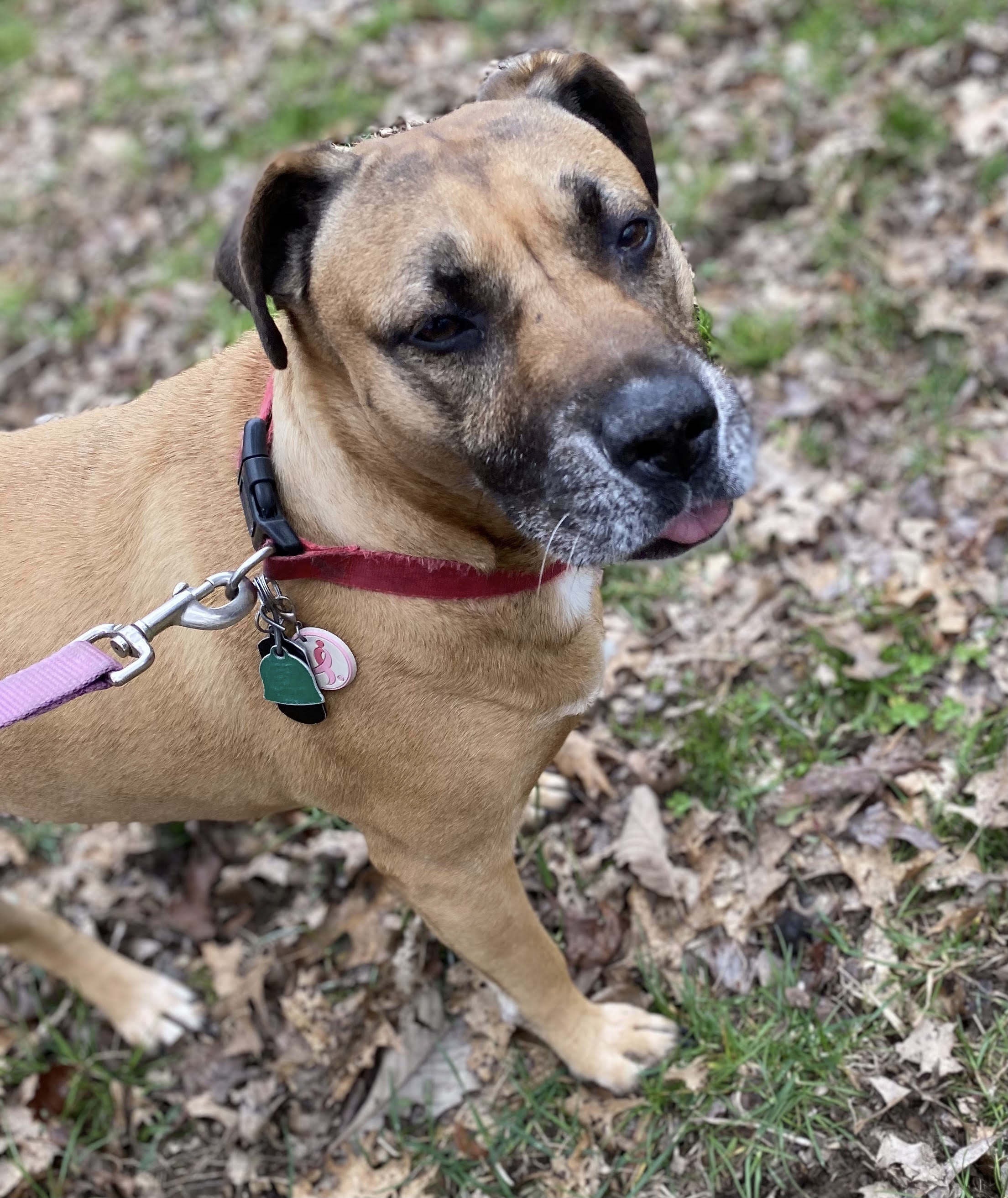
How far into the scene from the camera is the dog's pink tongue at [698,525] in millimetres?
2494

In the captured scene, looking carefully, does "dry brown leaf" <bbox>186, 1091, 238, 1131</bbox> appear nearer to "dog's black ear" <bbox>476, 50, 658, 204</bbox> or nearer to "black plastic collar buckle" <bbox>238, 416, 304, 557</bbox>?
"black plastic collar buckle" <bbox>238, 416, 304, 557</bbox>

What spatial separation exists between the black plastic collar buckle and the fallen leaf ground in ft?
5.99

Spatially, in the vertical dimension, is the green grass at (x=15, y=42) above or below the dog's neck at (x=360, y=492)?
below

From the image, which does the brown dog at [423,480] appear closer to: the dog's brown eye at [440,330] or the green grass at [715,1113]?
the dog's brown eye at [440,330]

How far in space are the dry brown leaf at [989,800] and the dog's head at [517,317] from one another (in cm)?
155

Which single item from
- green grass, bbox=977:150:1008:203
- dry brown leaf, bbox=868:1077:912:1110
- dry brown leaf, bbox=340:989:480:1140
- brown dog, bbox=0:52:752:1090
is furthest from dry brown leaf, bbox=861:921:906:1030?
green grass, bbox=977:150:1008:203

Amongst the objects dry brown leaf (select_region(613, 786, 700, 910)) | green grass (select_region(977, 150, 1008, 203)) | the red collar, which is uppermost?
the red collar

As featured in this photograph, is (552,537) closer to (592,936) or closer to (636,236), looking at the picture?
(636,236)

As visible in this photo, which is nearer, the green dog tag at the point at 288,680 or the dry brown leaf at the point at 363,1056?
the green dog tag at the point at 288,680

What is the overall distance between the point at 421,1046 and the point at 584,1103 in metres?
0.61

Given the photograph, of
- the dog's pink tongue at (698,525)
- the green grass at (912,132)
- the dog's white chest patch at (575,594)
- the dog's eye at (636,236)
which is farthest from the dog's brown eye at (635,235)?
the green grass at (912,132)

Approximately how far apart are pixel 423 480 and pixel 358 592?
0.33m

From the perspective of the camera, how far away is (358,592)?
105 inches

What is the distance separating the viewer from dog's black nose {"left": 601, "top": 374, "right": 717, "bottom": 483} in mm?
A: 2229
